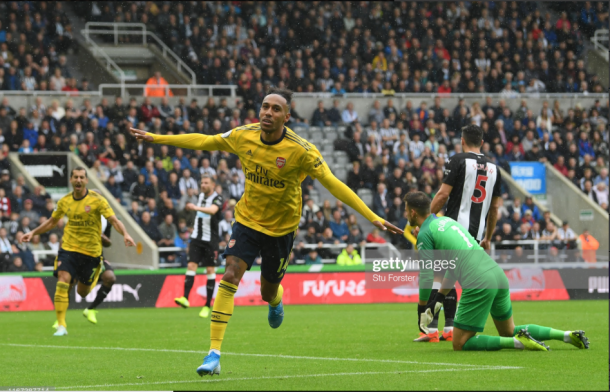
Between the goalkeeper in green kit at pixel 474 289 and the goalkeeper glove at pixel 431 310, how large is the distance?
25.7 inches

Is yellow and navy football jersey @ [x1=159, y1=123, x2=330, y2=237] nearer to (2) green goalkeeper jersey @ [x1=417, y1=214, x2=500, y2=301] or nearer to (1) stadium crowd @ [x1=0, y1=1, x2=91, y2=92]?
(2) green goalkeeper jersey @ [x1=417, y1=214, x2=500, y2=301]

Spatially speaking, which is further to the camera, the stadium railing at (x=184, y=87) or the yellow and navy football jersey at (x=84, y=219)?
the stadium railing at (x=184, y=87)

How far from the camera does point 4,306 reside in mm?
19359

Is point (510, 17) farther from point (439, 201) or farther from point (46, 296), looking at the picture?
point (439, 201)

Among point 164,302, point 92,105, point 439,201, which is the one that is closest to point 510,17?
point 92,105

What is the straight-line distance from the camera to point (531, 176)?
2931cm

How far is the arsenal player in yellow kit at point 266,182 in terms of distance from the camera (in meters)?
7.78

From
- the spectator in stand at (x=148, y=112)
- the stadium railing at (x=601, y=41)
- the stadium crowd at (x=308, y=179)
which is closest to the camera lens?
the stadium crowd at (x=308, y=179)

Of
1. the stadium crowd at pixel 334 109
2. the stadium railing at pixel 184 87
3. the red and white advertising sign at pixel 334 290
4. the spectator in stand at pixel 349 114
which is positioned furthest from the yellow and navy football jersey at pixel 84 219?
the spectator in stand at pixel 349 114

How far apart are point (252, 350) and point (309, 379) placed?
10.6 ft

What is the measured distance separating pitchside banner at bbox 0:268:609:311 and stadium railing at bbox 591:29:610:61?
14614mm

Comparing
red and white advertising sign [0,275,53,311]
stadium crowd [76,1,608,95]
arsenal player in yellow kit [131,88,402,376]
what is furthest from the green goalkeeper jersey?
stadium crowd [76,1,608,95]

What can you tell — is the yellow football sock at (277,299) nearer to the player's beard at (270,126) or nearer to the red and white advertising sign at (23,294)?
the player's beard at (270,126)

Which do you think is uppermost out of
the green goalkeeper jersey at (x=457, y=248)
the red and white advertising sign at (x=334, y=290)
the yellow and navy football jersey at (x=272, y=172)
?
the yellow and navy football jersey at (x=272, y=172)
